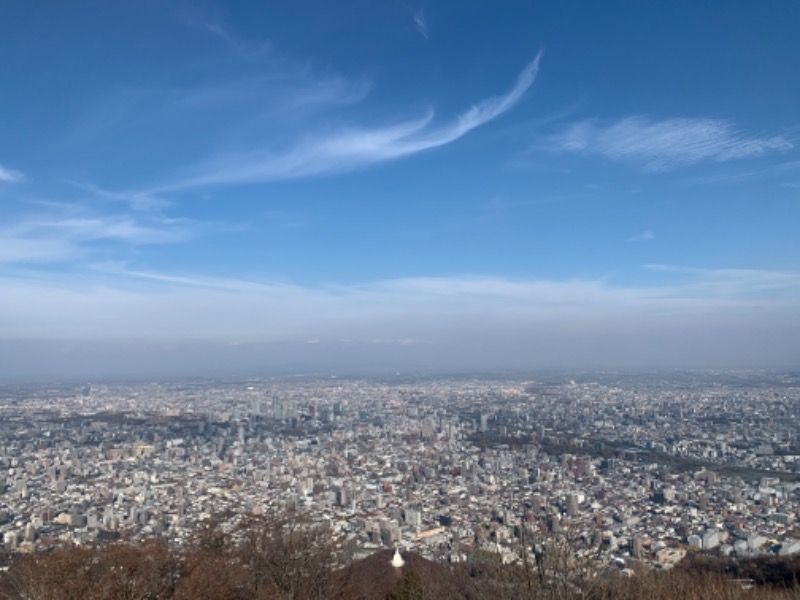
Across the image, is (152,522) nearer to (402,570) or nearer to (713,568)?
(402,570)

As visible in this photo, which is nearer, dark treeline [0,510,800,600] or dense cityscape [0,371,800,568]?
dark treeline [0,510,800,600]

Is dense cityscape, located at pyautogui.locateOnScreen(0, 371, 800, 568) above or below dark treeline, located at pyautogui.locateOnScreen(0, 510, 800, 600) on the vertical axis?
below

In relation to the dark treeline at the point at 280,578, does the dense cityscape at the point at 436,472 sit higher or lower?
lower

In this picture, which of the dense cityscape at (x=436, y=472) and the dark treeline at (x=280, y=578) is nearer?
the dark treeline at (x=280, y=578)

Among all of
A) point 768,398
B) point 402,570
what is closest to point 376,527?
point 402,570

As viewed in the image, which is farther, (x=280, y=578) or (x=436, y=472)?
(x=436, y=472)
